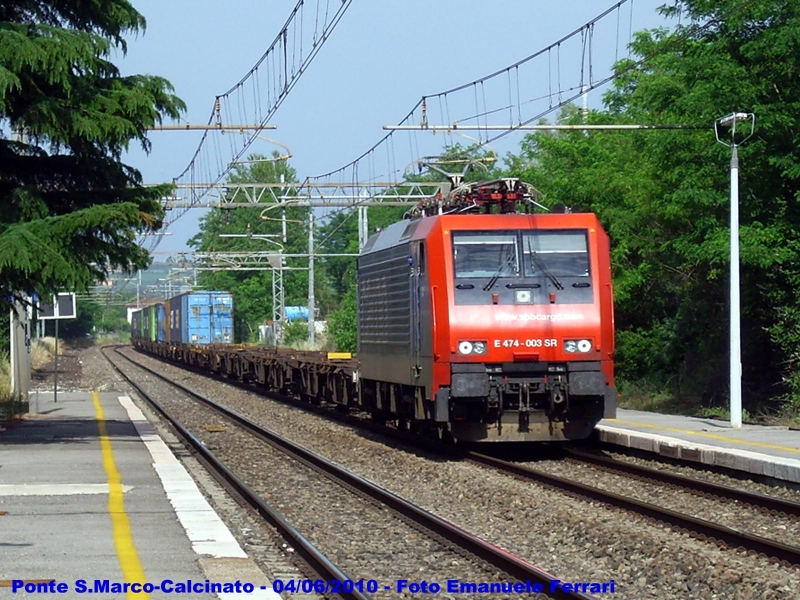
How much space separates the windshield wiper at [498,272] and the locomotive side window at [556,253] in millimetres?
170

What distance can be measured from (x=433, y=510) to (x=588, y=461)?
4.23 meters

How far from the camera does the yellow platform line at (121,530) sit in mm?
7602

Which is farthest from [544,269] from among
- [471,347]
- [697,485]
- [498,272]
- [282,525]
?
[282,525]

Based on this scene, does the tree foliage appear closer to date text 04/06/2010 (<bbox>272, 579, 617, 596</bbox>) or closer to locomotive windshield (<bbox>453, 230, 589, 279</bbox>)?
locomotive windshield (<bbox>453, 230, 589, 279</bbox>)

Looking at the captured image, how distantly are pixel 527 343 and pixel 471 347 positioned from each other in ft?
2.28

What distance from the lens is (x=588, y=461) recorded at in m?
15.2

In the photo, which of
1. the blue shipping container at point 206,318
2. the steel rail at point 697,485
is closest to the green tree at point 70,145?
the steel rail at point 697,485

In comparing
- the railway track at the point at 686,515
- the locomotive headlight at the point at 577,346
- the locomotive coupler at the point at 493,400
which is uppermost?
the locomotive headlight at the point at 577,346

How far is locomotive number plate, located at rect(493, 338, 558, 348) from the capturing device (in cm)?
1460

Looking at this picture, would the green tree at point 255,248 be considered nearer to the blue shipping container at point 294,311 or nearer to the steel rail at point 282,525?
the blue shipping container at point 294,311

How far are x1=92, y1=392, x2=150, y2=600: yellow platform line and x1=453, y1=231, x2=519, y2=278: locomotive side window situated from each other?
15.6ft

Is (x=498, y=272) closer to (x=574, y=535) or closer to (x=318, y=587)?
(x=574, y=535)

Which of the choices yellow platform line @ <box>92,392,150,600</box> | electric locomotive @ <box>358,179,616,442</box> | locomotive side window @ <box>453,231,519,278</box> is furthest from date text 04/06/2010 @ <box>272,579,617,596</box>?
locomotive side window @ <box>453,231,519,278</box>

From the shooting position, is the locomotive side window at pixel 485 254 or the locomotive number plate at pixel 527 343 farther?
the locomotive side window at pixel 485 254
